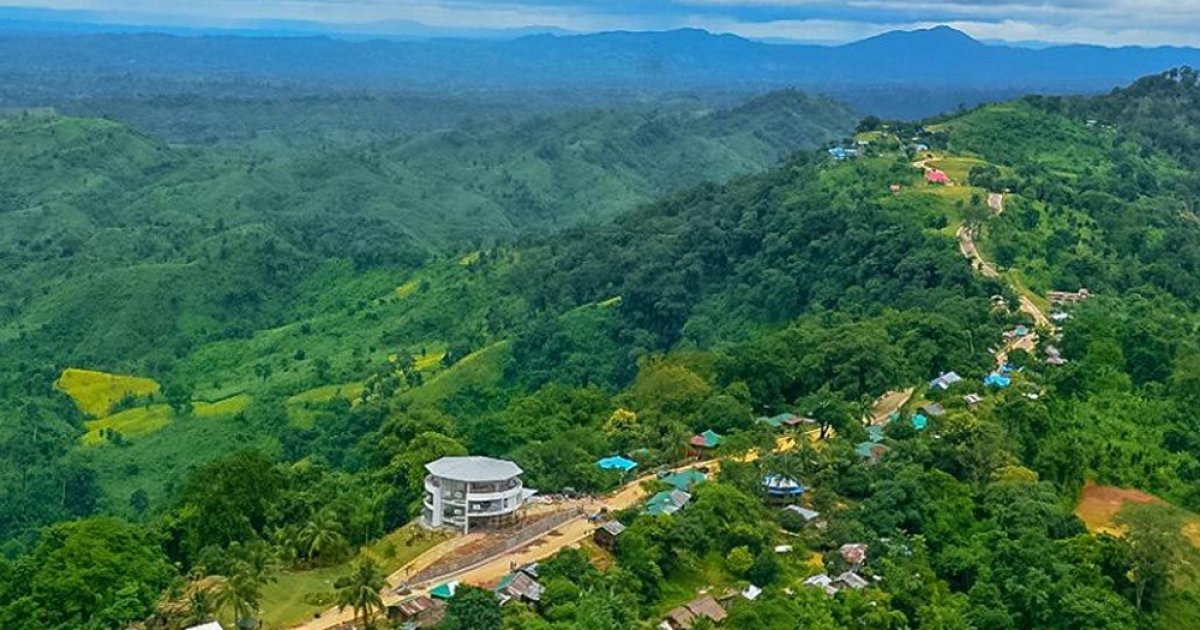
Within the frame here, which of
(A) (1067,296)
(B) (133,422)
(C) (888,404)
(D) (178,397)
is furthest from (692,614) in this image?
(D) (178,397)

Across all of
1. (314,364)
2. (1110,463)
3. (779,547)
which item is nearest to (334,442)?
(314,364)

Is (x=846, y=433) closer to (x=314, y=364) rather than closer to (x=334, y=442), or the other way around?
(x=334, y=442)

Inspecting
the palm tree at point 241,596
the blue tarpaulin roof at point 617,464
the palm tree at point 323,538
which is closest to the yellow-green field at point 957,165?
the blue tarpaulin roof at point 617,464

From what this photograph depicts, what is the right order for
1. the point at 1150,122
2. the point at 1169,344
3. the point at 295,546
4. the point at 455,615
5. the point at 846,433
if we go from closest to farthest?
the point at 455,615, the point at 295,546, the point at 846,433, the point at 1169,344, the point at 1150,122

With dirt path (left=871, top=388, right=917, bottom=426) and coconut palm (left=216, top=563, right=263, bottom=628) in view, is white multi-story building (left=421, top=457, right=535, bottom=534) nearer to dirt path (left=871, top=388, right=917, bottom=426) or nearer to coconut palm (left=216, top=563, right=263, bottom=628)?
coconut palm (left=216, top=563, right=263, bottom=628)

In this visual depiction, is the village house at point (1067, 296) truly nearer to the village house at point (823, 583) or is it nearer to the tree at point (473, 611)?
the village house at point (823, 583)

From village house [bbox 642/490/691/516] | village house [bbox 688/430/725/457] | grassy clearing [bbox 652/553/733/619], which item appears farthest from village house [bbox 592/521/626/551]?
village house [bbox 688/430/725/457]
